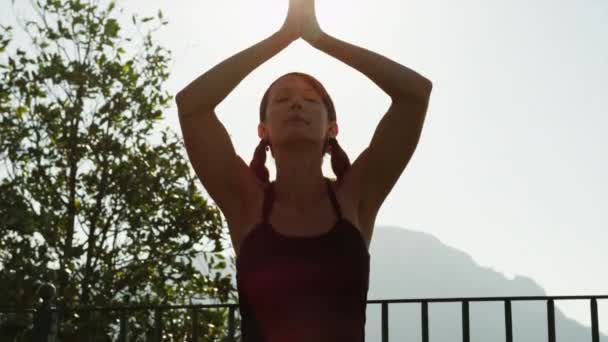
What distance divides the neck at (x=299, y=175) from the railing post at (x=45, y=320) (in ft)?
11.9

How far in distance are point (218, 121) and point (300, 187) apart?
288 millimetres

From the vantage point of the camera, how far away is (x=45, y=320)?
5137mm

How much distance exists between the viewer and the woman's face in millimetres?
2002

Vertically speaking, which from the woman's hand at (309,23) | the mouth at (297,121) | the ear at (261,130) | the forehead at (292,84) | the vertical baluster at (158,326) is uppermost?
the woman's hand at (309,23)

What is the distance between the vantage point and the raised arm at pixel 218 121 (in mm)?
1971

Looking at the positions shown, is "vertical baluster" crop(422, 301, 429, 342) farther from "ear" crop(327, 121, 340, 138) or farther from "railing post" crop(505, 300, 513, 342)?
"ear" crop(327, 121, 340, 138)

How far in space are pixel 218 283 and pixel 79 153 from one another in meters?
2.00

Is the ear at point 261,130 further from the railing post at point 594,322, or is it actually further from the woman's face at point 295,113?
the railing post at point 594,322

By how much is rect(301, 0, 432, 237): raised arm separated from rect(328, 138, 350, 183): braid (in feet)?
0.49

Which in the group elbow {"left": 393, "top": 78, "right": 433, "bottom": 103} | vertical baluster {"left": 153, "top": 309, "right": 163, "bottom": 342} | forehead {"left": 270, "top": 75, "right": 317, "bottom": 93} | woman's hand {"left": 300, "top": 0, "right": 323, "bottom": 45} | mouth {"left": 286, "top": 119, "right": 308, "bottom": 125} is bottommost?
vertical baluster {"left": 153, "top": 309, "right": 163, "bottom": 342}

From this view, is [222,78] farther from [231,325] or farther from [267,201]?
[231,325]

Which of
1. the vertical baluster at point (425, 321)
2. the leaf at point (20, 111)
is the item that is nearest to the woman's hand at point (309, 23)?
the vertical baluster at point (425, 321)

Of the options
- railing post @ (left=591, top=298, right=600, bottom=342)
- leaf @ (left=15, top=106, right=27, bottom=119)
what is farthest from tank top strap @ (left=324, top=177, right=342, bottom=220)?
leaf @ (left=15, top=106, right=27, bottom=119)

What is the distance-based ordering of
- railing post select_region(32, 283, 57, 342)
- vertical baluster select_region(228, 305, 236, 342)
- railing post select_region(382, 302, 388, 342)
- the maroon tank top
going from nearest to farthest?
1. the maroon tank top
2. railing post select_region(382, 302, 388, 342)
3. vertical baluster select_region(228, 305, 236, 342)
4. railing post select_region(32, 283, 57, 342)
